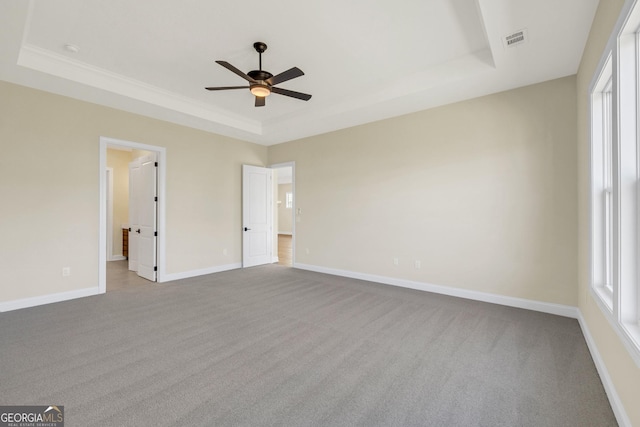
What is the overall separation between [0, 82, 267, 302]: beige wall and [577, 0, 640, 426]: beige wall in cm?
567

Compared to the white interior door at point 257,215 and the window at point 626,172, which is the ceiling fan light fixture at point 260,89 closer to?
the window at point 626,172

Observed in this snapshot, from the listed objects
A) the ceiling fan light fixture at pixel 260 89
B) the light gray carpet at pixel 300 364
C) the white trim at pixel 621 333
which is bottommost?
the light gray carpet at pixel 300 364

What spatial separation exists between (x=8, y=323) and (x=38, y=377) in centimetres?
167

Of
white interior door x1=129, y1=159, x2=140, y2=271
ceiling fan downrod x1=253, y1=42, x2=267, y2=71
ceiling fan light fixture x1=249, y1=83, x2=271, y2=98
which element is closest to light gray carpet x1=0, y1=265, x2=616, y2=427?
white interior door x1=129, y1=159, x2=140, y2=271

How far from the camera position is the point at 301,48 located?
3.10 m

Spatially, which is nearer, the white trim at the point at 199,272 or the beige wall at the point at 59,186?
the beige wall at the point at 59,186

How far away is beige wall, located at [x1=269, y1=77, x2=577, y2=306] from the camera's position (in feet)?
10.8

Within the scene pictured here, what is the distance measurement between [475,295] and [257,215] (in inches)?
183

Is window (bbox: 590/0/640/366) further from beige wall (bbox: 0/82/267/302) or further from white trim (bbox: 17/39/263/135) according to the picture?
beige wall (bbox: 0/82/267/302)

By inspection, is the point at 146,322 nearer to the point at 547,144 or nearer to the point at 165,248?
the point at 165,248

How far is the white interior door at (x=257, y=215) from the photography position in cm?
613

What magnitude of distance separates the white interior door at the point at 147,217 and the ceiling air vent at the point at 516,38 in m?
5.42

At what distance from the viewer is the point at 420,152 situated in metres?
4.36

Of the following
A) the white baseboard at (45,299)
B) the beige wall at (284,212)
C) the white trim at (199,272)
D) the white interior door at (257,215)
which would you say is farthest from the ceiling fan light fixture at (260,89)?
the beige wall at (284,212)
